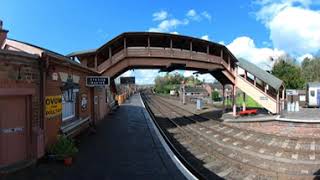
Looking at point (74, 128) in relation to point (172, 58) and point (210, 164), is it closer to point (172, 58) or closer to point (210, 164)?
point (210, 164)

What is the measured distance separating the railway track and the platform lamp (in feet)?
18.4

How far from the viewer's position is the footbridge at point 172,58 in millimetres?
21469

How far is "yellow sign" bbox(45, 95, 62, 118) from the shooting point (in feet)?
36.7

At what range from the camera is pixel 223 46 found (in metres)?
26.8

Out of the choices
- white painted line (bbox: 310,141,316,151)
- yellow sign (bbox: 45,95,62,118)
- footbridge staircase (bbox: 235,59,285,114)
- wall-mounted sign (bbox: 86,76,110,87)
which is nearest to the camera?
yellow sign (bbox: 45,95,62,118)

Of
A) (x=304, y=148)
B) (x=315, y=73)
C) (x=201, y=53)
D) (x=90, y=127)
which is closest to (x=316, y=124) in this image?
(x=304, y=148)

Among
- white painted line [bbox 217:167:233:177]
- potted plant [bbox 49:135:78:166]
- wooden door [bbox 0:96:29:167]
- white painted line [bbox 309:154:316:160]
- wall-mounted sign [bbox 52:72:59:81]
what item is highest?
wall-mounted sign [bbox 52:72:59:81]

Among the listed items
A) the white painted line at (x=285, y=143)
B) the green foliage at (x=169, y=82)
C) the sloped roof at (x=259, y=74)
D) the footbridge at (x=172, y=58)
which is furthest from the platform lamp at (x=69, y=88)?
the green foliage at (x=169, y=82)

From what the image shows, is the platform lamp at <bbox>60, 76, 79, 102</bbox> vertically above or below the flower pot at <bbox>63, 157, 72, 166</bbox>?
above

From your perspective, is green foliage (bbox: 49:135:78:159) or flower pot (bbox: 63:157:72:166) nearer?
flower pot (bbox: 63:157:72:166)

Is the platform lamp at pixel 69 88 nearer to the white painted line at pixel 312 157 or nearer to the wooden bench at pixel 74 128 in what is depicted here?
the wooden bench at pixel 74 128

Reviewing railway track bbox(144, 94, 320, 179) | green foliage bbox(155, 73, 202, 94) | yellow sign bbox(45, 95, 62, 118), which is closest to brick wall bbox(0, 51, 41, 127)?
yellow sign bbox(45, 95, 62, 118)

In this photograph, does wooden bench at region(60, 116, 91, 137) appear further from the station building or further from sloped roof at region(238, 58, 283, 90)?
sloped roof at region(238, 58, 283, 90)

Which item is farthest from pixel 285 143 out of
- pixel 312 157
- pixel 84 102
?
pixel 84 102
